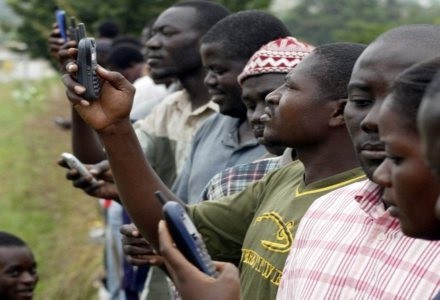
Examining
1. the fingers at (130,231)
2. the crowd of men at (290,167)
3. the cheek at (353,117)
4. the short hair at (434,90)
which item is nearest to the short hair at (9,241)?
the crowd of men at (290,167)

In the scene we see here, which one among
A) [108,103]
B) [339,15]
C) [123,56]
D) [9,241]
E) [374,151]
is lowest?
[339,15]

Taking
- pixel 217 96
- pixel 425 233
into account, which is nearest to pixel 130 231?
pixel 217 96

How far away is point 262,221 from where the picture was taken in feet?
15.1

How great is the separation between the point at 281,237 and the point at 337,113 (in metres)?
0.52

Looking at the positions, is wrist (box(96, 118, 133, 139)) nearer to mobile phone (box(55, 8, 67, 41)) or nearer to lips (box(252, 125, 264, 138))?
lips (box(252, 125, 264, 138))

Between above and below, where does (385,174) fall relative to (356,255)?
above

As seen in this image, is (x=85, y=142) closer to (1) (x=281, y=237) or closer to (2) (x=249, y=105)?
(2) (x=249, y=105)

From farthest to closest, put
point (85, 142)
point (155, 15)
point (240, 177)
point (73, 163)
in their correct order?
point (155, 15) < point (85, 142) < point (73, 163) < point (240, 177)

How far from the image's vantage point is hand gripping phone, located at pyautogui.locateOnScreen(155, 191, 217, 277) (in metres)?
3.30

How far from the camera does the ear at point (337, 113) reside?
475 centimetres

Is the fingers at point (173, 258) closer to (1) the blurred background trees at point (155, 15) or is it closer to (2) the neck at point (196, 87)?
(2) the neck at point (196, 87)

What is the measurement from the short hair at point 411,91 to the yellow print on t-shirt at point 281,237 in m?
1.23

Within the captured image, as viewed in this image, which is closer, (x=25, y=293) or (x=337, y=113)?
(x=337, y=113)

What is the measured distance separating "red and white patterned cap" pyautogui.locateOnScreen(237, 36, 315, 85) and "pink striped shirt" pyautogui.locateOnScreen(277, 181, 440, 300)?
5.00 ft
